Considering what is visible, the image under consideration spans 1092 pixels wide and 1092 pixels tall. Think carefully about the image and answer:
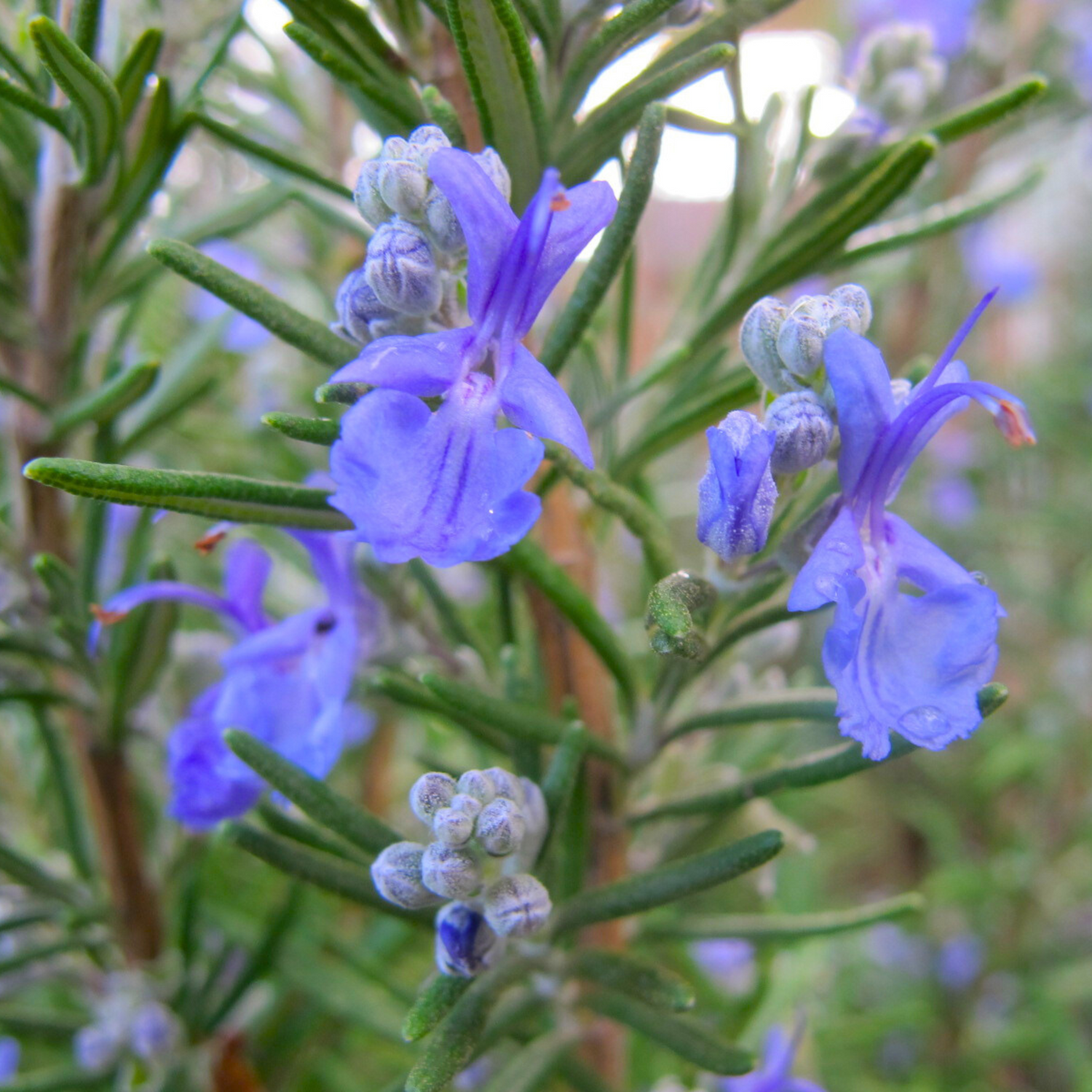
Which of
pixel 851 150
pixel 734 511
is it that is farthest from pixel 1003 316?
pixel 734 511

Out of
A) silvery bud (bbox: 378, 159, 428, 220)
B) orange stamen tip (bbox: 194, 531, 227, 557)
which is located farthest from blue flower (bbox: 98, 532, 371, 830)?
silvery bud (bbox: 378, 159, 428, 220)

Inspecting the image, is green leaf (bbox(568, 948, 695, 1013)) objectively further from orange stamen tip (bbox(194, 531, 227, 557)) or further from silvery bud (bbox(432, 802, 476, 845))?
orange stamen tip (bbox(194, 531, 227, 557))

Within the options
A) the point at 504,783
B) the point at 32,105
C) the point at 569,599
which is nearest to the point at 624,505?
the point at 569,599

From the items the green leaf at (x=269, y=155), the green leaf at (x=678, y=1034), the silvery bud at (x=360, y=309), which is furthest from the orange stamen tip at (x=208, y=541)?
the green leaf at (x=678, y=1034)

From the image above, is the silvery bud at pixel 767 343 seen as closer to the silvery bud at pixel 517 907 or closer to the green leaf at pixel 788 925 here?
Result: the silvery bud at pixel 517 907

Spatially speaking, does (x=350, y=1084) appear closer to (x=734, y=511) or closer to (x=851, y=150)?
(x=734, y=511)
